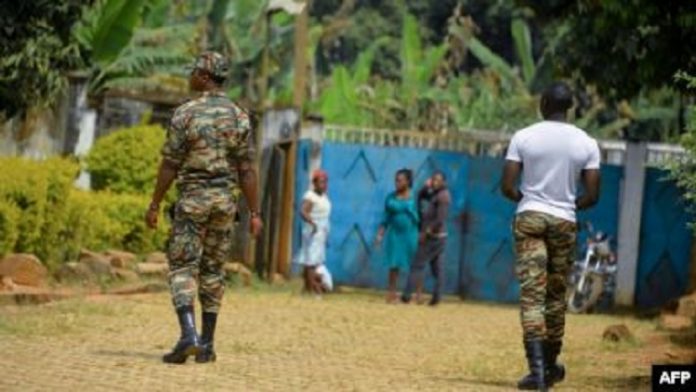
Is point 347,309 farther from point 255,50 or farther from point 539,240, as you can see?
point 255,50

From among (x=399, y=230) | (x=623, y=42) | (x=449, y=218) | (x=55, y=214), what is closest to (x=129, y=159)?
(x=55, y=214)

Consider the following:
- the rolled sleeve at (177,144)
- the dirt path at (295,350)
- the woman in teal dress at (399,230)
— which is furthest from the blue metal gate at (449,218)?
the rolled sleeve at (177,144)

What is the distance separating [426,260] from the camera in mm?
20766

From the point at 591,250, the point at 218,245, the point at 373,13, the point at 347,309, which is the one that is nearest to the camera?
the point at 218,245

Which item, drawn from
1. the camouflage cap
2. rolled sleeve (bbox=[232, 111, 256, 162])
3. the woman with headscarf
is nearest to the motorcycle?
the woman with headscarf

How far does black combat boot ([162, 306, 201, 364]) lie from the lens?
11.0 m

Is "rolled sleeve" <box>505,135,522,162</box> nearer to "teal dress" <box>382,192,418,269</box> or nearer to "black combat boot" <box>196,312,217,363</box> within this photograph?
"black combat boot" <box>196,312,217,363</box>

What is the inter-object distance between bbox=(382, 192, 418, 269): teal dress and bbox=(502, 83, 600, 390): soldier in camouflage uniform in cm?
1005

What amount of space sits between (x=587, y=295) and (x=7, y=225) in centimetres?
704

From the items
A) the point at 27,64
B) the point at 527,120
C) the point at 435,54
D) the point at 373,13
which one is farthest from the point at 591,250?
the point at 373,13

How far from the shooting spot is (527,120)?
29828 millimetres

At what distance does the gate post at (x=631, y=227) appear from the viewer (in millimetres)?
22125

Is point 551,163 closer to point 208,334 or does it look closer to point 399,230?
point 208,334

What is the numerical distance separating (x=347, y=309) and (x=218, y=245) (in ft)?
22.7
